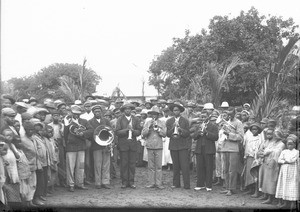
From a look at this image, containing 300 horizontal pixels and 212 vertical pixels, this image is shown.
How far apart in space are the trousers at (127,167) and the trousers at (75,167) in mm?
1035

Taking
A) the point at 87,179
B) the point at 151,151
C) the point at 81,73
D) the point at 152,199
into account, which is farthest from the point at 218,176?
the point at 81,73

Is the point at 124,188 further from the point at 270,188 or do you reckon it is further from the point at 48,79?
the point at 48,79

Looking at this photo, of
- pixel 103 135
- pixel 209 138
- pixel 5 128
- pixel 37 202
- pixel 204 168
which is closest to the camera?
pixel 5 128

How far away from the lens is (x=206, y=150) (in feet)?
33.0

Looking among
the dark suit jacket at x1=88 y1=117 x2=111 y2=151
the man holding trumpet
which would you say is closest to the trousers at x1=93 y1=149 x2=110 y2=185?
the dark suit jacket at x1=88 y1=117 x2=111 y2=151

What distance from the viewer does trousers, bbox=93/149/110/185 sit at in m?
10.3

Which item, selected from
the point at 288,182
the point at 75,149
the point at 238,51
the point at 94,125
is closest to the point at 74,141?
the point at 75,149

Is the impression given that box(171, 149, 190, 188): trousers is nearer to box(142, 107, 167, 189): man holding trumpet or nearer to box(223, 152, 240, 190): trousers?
box(142, 107, 167, 189): man holding trumpet

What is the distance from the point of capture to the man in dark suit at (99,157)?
33.7 ft

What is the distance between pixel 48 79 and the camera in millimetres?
33875

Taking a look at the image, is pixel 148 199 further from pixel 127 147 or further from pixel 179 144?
pixel 179 144

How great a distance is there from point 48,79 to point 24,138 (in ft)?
88.2

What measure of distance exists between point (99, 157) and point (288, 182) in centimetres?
467

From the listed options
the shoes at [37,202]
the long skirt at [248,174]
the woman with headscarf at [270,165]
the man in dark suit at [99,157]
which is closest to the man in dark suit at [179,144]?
the long skirt at [248,174]
